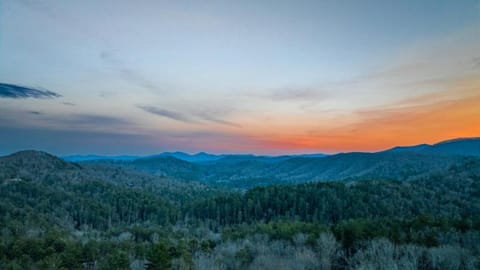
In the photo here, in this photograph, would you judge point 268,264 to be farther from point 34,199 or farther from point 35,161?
point 35,161

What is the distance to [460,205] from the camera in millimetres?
70562

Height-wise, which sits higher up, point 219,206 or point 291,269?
point 291,269

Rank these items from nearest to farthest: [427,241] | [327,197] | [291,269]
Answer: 1. [291,269]
2. [427,241]
3. [327,197]

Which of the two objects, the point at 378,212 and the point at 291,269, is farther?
the point at 378,212

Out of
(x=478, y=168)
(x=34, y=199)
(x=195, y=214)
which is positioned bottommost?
(x=195, y=214)

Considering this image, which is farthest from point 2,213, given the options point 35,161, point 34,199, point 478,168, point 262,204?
point 478,168

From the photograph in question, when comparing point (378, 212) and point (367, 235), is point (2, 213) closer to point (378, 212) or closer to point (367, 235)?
point (367, 235)

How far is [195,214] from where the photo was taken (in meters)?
85.8

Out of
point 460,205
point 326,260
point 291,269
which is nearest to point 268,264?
point 291,269

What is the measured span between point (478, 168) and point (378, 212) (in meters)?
72.8

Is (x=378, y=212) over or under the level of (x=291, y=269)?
under

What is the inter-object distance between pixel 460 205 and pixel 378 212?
67.4 feet

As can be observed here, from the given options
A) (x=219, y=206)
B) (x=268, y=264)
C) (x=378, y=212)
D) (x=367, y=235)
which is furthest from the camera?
(x=219, y=206)

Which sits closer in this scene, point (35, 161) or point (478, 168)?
point (478, 168)
